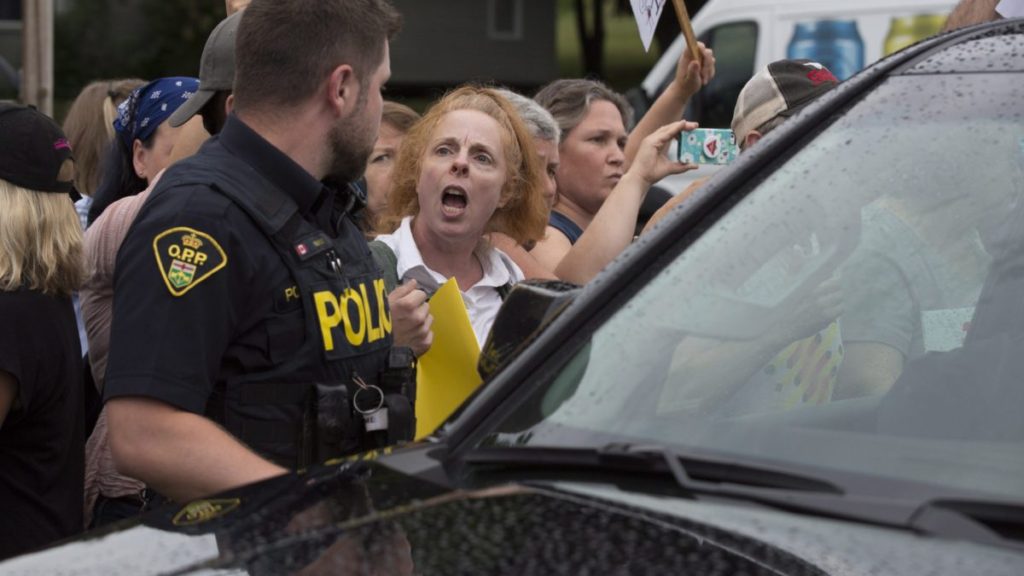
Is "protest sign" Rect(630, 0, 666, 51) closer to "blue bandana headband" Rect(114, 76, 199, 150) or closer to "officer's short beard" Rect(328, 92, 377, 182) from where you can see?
"blue bandana headband" Rect(114, 76, 199, 150)

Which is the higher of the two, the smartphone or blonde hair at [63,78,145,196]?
the smartphone

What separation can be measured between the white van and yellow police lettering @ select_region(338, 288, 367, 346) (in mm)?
7993

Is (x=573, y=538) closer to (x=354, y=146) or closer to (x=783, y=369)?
(x=783, y=369)

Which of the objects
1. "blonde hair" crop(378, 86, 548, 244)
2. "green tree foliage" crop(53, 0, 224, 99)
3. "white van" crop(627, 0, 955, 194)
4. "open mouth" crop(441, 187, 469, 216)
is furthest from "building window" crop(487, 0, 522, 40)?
"open mouth" crop(441, 187, 469, 216)

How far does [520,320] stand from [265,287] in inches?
24.5

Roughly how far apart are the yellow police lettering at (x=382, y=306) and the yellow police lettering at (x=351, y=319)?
83 mm

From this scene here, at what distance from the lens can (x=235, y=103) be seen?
3.03m

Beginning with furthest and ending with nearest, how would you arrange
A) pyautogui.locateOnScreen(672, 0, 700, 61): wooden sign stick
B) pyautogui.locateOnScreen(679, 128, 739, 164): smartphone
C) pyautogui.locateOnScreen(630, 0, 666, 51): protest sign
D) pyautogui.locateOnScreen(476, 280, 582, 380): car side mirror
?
pyautogui.locateOnScreen(679, 128, 739, 164): smartphone → pyautogui.locateOnScreen(630, 0, 666, 51): protest sign → pyautogui.locateOnScreen(672, 0, 700, 61): wooden sign stick → pyautogui.locateOnScreen(476, 280, 582, 380): car side mirror

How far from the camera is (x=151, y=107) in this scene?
4.59 metres

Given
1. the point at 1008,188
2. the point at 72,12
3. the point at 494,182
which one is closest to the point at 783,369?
the point at 1008,188

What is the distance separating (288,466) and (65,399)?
0.94m

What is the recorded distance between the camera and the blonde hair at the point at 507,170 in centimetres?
454

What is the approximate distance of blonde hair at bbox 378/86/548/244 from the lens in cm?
454

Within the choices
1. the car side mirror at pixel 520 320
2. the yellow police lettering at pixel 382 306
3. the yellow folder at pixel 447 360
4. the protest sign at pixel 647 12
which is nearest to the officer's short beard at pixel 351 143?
the yellow police lettering at pixel 382 306
